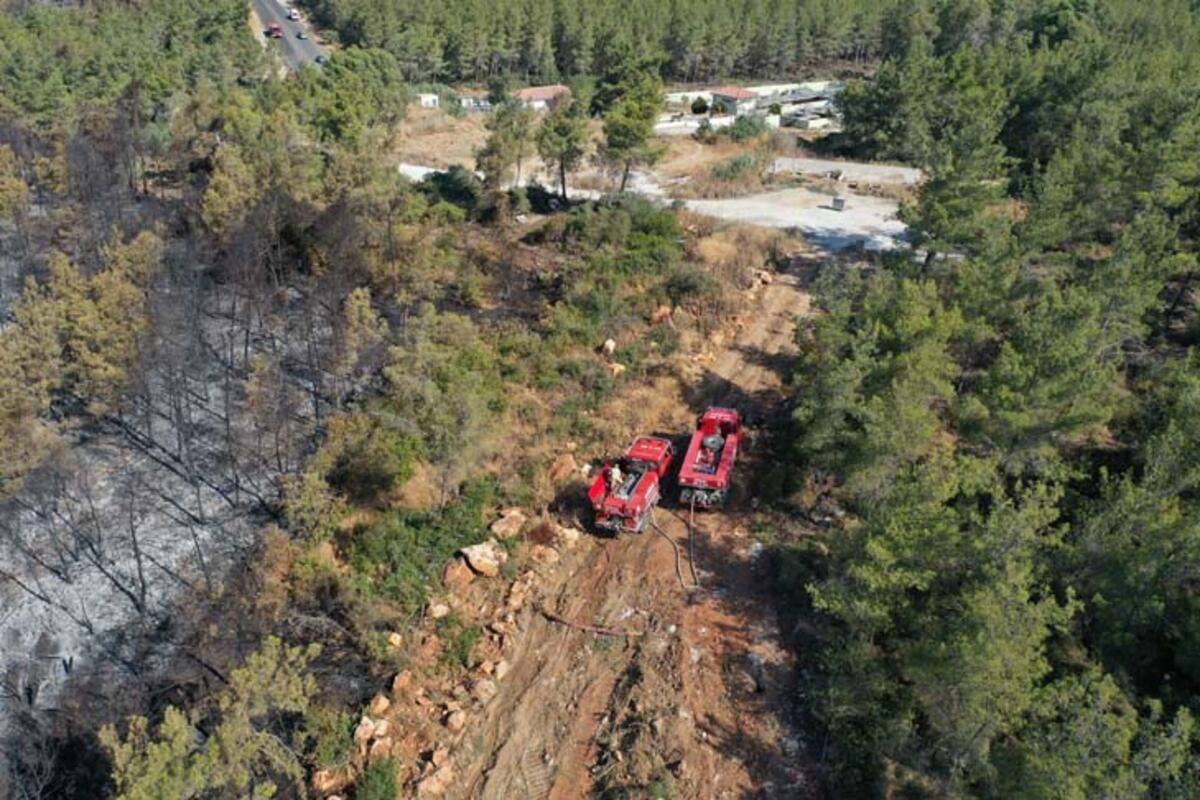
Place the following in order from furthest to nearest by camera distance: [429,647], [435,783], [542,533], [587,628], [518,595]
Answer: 1. [542,533]
2. [518,595]
3. [587,628]
4. [429,647]
5. [435,783]

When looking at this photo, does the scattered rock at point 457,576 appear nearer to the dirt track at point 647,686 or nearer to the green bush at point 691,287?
the dirt track at point 647,686

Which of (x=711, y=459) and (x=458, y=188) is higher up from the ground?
(x=458, y=188)

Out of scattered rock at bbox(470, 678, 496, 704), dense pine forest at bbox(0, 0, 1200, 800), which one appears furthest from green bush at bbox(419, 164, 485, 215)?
scattered rock at bbox(470, 678, 496, 704)

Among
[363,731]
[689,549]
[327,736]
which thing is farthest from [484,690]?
[689,549]

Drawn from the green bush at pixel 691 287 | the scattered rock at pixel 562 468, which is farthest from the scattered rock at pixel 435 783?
the green bush at pixel 691 287

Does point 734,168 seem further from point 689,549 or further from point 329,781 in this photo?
point 329,781
